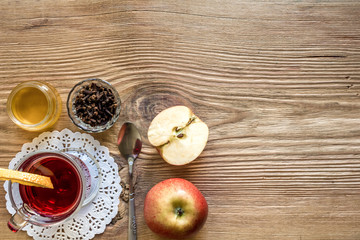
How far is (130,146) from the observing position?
0.99 metres

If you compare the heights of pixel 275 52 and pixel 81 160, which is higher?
pixel 275 52

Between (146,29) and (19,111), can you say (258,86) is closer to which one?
(146,29)

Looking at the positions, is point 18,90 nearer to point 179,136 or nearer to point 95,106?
point 95,106

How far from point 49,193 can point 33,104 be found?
11.2 inches

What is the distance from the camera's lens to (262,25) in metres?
1.03

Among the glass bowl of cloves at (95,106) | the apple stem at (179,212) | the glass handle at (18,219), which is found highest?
the glass bowl of cloves at (95,106)

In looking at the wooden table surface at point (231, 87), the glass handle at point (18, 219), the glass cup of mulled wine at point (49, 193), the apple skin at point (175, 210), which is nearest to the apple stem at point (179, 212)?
the apple skin at point (175, 210)

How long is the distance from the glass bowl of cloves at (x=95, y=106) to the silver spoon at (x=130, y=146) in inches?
2.0

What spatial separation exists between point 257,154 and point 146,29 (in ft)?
1.71

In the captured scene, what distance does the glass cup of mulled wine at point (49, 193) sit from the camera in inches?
32.6

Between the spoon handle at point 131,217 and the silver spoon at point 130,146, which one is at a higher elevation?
the silver spoon at point 130,146

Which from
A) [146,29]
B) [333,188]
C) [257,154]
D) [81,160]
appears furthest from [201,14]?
[333,188]

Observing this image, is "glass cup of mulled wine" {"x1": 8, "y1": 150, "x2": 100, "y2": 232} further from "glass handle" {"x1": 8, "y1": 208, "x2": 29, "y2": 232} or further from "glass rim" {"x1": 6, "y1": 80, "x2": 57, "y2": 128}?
"glass rim" {"x1": 6, "y1": 80, "x2": 57, "y2": 128}

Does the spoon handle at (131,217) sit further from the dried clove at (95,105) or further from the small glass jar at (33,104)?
the small glass jar at (33,104)
